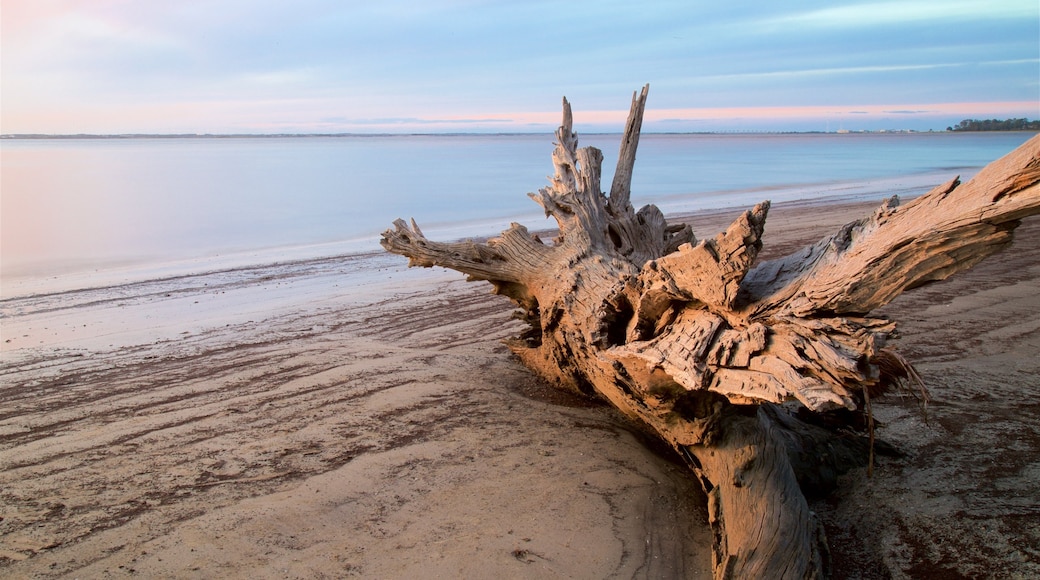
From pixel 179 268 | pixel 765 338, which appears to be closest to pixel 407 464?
pixel 765 338

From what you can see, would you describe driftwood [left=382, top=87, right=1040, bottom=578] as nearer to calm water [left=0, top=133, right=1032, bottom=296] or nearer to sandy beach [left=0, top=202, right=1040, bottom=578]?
sandy beach [left=0, top=202, right=1040, bottom=578]

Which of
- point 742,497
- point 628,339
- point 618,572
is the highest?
point 628,339

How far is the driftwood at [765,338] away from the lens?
248 centimetres

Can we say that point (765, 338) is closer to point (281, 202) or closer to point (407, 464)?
point (407, 464)

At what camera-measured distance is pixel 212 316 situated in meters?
6.76

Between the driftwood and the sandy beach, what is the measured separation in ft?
0.86

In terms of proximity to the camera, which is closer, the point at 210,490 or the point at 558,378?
the point at 210,490

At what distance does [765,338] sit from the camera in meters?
2.84

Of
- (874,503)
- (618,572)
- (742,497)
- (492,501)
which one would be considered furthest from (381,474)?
(874,503)

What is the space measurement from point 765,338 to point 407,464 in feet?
6.39

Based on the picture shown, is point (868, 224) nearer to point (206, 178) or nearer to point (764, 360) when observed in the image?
point (764, 360)

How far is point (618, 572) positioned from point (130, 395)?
338cm

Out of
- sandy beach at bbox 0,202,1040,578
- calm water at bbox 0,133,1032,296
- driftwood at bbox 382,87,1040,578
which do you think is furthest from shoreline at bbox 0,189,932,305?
driftwood at bbox 382,87,1040,578

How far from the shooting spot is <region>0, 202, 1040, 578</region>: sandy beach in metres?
3.05
